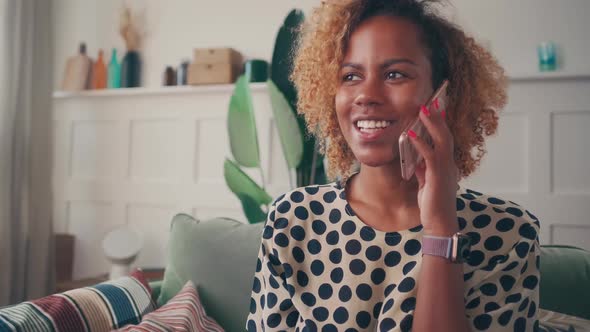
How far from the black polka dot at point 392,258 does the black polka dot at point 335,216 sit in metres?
0.13

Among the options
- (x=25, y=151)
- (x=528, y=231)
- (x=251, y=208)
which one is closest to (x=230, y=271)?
(x=528, y=231)

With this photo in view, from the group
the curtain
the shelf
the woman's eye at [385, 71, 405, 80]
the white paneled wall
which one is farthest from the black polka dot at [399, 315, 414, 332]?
the curtain

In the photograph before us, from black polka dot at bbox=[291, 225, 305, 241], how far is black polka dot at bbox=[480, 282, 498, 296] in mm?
364

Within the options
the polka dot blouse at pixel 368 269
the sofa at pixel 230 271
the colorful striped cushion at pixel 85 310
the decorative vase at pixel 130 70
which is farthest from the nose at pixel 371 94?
the decorative vase at pixel 130 70

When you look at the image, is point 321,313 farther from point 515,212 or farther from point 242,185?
point 242,185

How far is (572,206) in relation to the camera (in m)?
2.48

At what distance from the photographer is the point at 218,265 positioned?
57.3 inches

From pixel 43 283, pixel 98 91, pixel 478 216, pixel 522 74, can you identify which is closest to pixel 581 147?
pixel 522 74

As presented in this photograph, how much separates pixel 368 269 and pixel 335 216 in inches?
5.4

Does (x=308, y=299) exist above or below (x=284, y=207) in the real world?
below

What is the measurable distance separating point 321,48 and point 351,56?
→ 5.8 inches

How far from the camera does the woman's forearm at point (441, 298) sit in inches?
33.4

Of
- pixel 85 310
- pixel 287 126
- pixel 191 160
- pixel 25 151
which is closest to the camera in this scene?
pixel 85 310

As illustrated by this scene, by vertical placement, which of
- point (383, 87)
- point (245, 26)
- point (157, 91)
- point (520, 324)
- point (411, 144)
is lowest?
point (520, 324)
